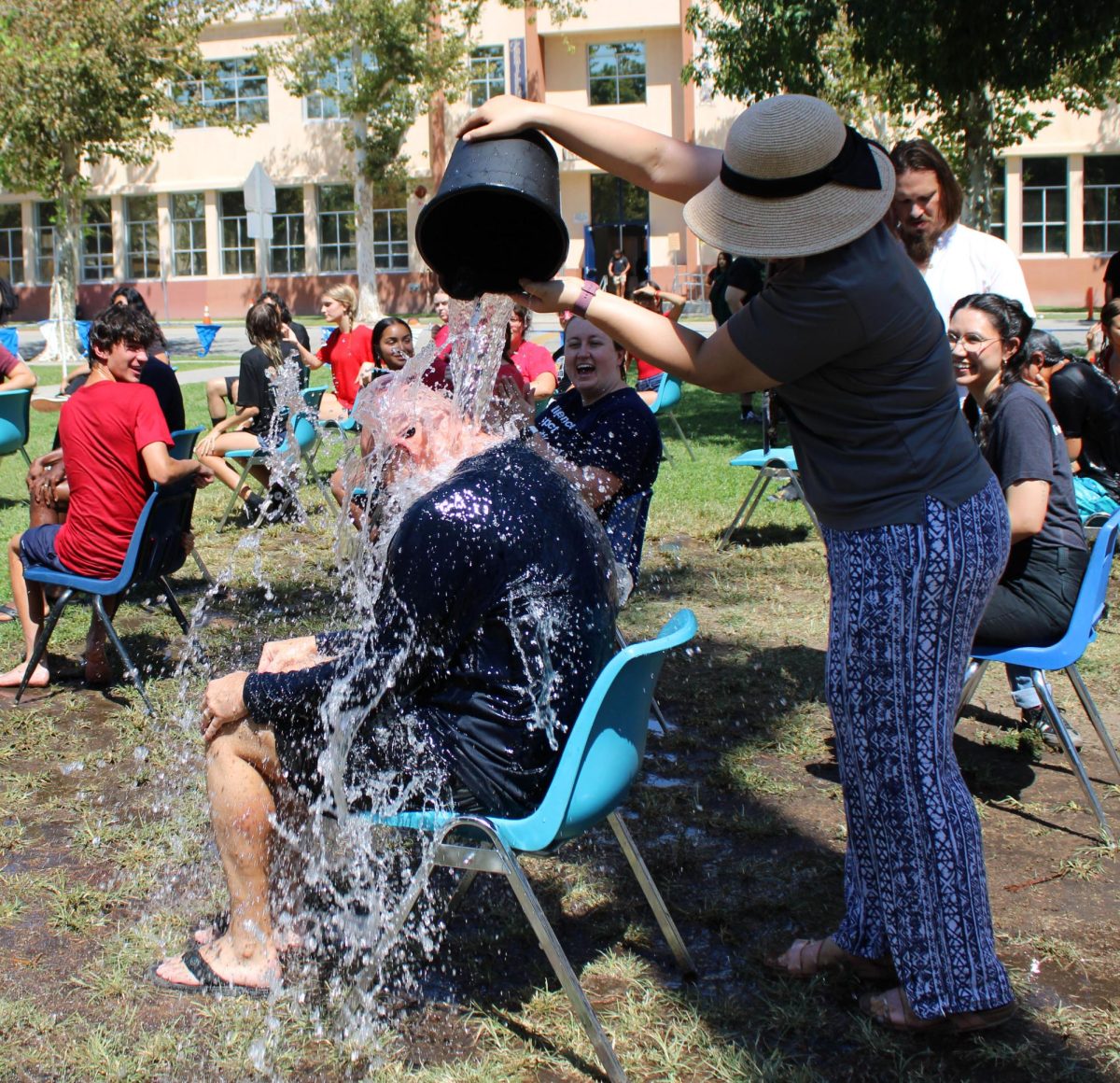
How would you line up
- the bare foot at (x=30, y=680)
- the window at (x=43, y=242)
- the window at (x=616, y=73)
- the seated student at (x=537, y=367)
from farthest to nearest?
the window at (x=43, y=242), the window at (x=616, y=73), the seated student at (x=537, y=367), the bare foot at (x=30, y=680)

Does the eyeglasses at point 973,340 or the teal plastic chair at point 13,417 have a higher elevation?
the eyeglasses at point 973,340

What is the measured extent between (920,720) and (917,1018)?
69cm

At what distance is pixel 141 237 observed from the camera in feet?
126

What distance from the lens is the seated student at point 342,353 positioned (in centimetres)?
888

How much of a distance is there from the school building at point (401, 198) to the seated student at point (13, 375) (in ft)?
77.4

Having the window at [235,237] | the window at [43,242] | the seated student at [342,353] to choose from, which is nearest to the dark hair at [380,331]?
the seated student at [342,353]

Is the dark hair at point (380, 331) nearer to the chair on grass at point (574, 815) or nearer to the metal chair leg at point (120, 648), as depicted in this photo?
the metal chair leg at point (120, 648)

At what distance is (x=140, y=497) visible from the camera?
5.07m

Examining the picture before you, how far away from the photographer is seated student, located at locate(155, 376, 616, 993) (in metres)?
2.54

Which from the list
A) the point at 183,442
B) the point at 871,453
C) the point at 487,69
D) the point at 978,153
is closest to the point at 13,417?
the point at 183,442

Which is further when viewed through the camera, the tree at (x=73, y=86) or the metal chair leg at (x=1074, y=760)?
the tree at (x=73, y=86)

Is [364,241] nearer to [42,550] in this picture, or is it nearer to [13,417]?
[13,417]

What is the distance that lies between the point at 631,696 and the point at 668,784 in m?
1.76

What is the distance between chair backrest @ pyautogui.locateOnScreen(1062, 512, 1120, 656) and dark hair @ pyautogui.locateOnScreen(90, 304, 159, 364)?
12.7 ft
